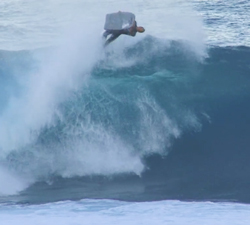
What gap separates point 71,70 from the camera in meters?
17.6

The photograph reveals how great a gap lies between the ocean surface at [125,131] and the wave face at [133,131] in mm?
25

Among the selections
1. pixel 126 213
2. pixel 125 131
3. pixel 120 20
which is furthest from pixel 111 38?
pixel 126 213

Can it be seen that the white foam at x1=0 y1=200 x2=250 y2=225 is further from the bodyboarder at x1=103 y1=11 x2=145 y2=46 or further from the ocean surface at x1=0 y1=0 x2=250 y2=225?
the bodyboarder at x1=103 y1=11 x2=145 y2=46

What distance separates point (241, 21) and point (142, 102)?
9390 mm

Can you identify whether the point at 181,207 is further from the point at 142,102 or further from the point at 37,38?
the point at 37,38

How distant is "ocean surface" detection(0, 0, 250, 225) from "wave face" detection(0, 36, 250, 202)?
25mm

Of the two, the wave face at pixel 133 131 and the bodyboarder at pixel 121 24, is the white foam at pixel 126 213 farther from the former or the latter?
the bodyboarder at pixel 121 24

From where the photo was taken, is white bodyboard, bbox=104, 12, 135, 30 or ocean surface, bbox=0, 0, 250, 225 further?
white bodyboard, bbox=104, 12, 135, 30

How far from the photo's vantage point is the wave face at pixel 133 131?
48.4ft

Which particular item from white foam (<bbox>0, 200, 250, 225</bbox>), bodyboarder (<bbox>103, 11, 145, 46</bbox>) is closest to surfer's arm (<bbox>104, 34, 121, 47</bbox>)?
bodyboarder (<bbox>103, 11, 145, 46</bbox>)

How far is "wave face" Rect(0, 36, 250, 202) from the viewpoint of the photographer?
1477cm

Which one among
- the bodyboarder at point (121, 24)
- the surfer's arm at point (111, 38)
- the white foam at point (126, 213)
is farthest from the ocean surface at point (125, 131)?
the bodyboarder at point (121, 24)

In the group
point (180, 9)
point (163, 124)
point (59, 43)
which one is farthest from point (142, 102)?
point (180, 9)

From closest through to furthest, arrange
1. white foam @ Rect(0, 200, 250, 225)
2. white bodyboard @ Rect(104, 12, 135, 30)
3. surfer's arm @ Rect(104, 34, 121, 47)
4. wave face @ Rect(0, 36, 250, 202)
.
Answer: white foam @ Rect(0, 200, 250, 225), wave face @ Rect(0, 36, 250, 202), white bodyboard @ Rect(104, 12, 135, 30), surfer's arm @ Rect(104, 34, 121, 47)
